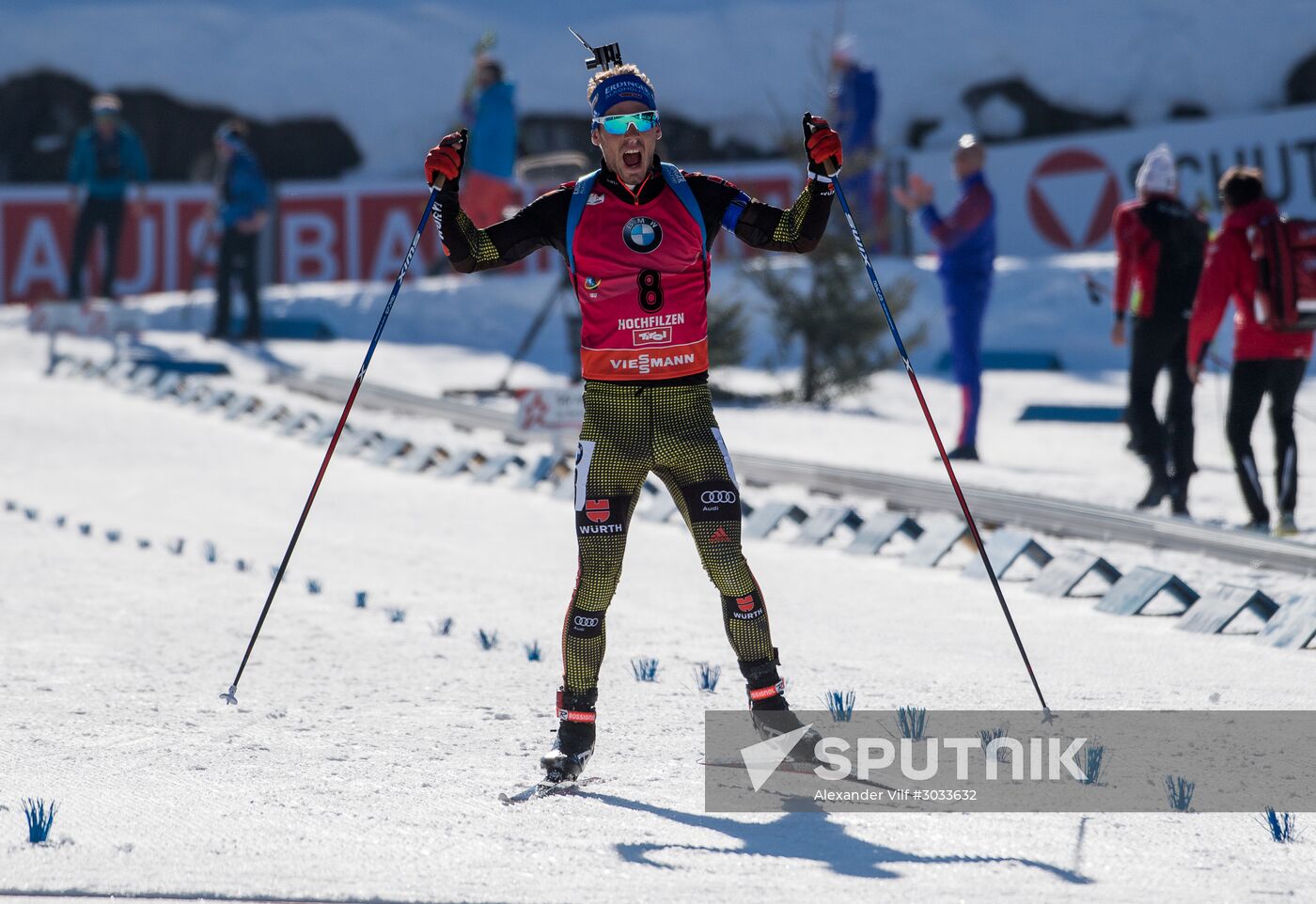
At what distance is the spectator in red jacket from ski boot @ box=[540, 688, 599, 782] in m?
4.77

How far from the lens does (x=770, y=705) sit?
4691 mm

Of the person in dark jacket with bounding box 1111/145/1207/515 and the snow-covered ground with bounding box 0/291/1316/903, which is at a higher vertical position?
the person in dark jacket with bounding box 1111/145/1207/515

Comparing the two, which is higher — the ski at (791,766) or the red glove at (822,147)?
the red glove at (822,147)

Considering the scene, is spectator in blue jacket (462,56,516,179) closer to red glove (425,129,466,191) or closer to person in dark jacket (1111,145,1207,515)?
person in dark jacket (1111,145,1207,515)

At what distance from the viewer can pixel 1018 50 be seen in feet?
82.5

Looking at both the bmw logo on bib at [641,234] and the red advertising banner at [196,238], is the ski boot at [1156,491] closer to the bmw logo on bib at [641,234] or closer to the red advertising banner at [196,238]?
the bmw logo on bib at [641,234]

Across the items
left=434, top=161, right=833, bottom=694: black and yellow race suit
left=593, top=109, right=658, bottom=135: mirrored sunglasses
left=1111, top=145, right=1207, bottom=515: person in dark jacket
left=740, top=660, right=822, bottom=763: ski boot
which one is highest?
left=1111, top=145, right=1207, bottom=515: person in dark jacket

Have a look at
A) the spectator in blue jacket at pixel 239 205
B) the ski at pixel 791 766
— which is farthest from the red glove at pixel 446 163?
the spectator in blue jacket at pixel 239 205

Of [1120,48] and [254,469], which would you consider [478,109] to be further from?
[1120,48]

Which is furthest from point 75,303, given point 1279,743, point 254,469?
point 1279,743

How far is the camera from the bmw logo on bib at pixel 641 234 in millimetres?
4668

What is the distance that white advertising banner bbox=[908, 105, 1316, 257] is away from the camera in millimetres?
19016

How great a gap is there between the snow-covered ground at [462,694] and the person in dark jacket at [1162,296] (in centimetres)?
60

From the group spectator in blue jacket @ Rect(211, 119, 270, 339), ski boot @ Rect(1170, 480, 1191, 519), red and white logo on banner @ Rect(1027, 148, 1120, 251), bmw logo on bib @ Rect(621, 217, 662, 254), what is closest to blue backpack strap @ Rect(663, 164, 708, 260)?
bmw logo on bib @ Rect(621, 217, 662, 254)
